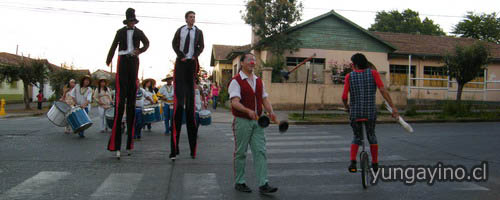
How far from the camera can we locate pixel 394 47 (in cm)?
2853

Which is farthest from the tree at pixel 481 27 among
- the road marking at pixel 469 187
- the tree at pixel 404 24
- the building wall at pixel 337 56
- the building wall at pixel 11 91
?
the building wall at pixel 11 91

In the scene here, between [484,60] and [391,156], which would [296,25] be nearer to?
[484,60]

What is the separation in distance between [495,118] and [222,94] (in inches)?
751

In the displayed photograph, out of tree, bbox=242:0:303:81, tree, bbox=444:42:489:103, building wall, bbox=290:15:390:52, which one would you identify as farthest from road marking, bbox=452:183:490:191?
building wall, bbox=290:15:390:52

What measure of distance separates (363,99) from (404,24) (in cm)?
6078

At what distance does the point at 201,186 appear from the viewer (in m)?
5.23

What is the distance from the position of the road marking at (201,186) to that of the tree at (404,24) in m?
60.1

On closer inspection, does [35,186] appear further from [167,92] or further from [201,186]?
[167,92]

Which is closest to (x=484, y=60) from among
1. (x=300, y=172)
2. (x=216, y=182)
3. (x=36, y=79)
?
(x=300, y=172)

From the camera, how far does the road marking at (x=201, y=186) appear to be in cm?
479

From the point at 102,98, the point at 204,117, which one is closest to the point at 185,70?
the point at 204,117

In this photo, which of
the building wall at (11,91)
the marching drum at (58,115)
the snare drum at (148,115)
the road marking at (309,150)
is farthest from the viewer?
the building wall at (11,91)

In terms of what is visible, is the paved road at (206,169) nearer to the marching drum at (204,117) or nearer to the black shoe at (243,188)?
the black shoe at (243,188)

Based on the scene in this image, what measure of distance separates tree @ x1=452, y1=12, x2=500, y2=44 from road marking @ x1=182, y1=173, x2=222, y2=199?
2024 inches
